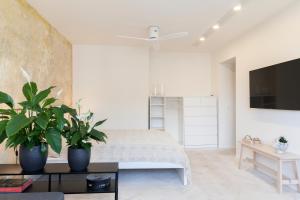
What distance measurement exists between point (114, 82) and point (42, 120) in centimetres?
385

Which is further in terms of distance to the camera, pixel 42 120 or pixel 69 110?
pixel 69 110

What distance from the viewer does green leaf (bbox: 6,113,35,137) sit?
1.76 metres

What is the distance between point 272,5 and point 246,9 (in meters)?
0.35

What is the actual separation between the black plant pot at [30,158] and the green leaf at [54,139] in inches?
8.9

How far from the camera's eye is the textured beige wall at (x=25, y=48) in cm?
277

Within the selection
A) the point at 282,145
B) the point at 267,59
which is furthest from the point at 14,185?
the point at 267,59

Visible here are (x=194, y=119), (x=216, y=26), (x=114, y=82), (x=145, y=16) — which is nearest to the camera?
(x=145, y=16)

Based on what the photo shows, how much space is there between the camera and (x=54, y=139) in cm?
198

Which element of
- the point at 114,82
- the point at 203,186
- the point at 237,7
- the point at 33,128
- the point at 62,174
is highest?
the point at 237,7

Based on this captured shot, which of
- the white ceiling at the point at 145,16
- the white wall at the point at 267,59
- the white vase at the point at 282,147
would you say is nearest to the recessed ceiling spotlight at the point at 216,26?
the white ceiling at the point at 145,16

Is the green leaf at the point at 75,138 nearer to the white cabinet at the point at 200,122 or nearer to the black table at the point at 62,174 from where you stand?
the black table at the point at 62,174

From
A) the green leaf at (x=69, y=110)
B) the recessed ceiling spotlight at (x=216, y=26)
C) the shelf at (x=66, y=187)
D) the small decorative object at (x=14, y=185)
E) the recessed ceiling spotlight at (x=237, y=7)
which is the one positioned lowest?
the shelf at (x=66, y=187)

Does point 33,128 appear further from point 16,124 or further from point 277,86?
point 277,86

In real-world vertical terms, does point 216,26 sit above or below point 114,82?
above
